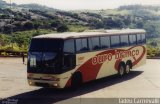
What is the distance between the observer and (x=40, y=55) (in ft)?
70.6

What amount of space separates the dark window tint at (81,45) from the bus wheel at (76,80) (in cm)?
141

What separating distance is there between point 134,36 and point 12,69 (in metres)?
10.0

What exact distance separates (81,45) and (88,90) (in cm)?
265

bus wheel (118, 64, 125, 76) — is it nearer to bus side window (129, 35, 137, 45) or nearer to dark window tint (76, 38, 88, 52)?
bus side window (129, 35, 137, 45)

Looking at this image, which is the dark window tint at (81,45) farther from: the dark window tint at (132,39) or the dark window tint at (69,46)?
the dark window tint at (132,39)

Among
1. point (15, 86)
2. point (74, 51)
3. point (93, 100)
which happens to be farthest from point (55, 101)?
point (15, 86)

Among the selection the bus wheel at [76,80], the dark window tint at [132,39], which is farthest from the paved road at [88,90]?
the dark window tint at [132,39]

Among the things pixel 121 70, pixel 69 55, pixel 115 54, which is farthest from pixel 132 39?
pixel 69 55

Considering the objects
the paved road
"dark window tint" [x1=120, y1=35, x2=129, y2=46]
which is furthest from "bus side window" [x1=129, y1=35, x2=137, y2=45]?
the paved road

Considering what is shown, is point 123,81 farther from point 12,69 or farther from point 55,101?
point 12,69

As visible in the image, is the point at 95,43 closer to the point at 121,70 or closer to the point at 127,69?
the point at 121,70

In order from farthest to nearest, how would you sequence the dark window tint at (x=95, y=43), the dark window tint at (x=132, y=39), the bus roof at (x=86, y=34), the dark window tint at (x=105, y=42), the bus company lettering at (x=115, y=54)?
the dark window tint at (x=132, y=39) → the dark window tint at (x=105, y=42) → the bus company lettering at (x=115, y=54) → the dark window tint at (x=95, y=43) → the bus roof at (x=86, y=34)

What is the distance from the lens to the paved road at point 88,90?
802 inches

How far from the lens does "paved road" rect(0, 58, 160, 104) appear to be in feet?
66.8
